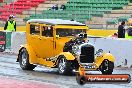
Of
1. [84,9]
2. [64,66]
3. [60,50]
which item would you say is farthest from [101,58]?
[84,9]

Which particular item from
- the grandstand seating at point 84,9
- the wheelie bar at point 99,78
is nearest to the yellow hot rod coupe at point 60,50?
the wheelie bar at point 99,78

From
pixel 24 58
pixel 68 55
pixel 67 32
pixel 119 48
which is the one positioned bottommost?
pixel 24 58

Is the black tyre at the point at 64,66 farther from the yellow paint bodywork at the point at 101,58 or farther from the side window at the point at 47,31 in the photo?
the side window at the point at 47,31

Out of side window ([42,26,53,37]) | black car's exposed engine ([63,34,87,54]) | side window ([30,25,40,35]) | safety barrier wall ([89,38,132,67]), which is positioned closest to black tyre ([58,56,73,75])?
black car's exposed engine ([63,34,87,54])

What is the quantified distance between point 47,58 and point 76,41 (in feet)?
4.28

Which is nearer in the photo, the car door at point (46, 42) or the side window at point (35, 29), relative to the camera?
the car door at point (46, 42)

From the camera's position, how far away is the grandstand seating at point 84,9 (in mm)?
35062

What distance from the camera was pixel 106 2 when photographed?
3781cm

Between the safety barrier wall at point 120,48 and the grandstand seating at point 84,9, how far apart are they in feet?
35.7

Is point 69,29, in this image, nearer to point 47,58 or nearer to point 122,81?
point 47,58

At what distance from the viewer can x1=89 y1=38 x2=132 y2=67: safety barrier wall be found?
70.9ft

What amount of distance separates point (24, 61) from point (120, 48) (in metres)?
4.26

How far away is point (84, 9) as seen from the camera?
37.1 m

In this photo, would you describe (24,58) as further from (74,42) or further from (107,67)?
(107,67)
